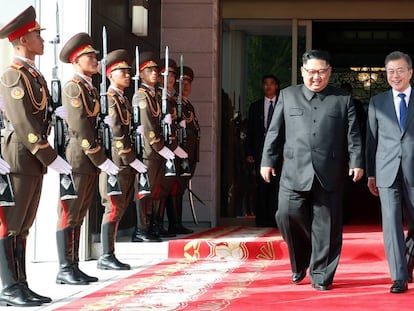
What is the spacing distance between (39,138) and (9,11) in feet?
7.56

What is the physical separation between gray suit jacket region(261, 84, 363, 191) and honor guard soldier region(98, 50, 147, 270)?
1.28m

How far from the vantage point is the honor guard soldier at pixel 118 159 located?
718 cm

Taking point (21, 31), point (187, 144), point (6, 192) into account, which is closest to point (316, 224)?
point (6, 192)

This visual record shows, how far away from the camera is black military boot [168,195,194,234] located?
31.4ft

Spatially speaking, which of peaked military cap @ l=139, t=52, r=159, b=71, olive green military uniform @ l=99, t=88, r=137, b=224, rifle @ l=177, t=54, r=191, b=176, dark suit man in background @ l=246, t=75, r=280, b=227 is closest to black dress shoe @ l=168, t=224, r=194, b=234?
rifle @ l=177, t=54, r=191, b=176

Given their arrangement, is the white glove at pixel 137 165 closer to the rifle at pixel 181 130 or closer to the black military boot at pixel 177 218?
the rifle at pixel 181 130

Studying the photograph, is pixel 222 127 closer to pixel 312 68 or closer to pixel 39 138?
pixel 312 68

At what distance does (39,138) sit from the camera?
545cm

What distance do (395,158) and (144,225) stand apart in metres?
3.10

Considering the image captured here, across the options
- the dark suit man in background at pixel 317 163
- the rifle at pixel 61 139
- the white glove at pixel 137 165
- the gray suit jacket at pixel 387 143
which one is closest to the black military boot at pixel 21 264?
the rifle at pixel 61 139

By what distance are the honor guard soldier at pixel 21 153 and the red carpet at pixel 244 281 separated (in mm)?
340

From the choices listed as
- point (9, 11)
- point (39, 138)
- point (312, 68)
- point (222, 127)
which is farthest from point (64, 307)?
point (222, 127)

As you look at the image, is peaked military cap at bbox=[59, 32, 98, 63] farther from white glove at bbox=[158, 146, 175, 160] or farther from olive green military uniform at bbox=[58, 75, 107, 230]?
white glove at bbox=[158, 146, 175, 160]

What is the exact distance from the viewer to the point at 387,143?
239 inches
